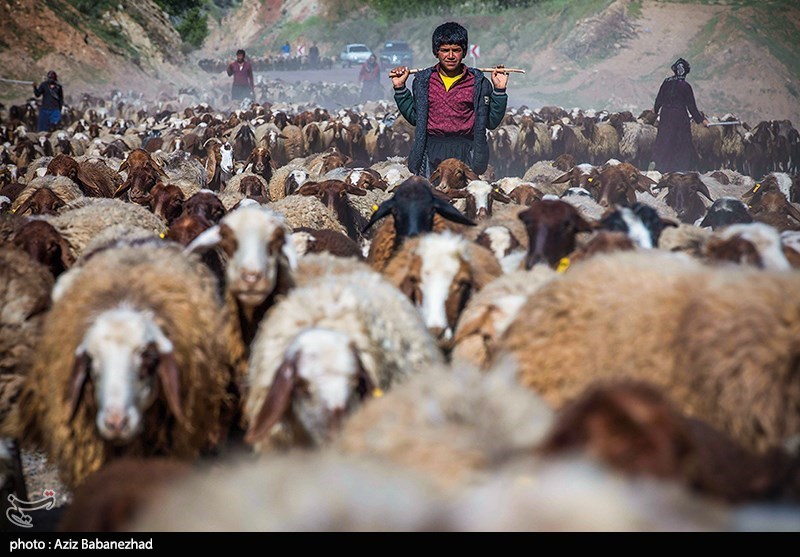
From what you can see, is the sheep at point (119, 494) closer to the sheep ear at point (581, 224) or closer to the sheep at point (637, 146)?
the sheep ear at point (581, 224)

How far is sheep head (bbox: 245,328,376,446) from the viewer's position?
3082 millimetres

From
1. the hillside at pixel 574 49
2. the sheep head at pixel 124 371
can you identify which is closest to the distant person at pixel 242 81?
the hillside at pixel 574 49

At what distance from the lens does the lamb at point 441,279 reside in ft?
14.8

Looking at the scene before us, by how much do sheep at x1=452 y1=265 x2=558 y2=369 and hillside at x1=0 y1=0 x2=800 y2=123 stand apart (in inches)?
1254

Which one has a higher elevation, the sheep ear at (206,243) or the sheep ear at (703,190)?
the sheep ear at (206,243)

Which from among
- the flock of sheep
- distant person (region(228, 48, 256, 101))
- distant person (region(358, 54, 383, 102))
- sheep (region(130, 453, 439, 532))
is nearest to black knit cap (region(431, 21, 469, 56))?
the flock of sheep

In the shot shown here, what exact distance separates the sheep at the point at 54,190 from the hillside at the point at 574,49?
90.1ft

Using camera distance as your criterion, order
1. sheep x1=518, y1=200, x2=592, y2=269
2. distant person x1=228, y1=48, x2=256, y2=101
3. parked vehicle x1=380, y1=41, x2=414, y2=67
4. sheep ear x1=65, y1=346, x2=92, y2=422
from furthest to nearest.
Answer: parked vehicle x1=380, y1=41, x2=414, y2=67 < distant person x1=228, y1=48, x2=256, y2=101 < sheep x1=518, y1=200, x2=592, y2=269 < sheep ear x1=65, y1=346, x2=92, y2=422

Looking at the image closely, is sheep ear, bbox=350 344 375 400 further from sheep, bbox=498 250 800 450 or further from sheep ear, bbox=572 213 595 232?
sheep ear, bbox=572 213 595 232

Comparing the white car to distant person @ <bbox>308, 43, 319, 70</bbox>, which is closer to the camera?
the white car

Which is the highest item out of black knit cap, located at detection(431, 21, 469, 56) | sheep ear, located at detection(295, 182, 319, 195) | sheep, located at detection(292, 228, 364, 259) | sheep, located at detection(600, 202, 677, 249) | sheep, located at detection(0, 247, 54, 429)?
black knit cap, located at detection(431, 21, 469, 56)

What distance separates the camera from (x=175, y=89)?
156ft

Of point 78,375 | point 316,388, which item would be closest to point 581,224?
point 316,388
